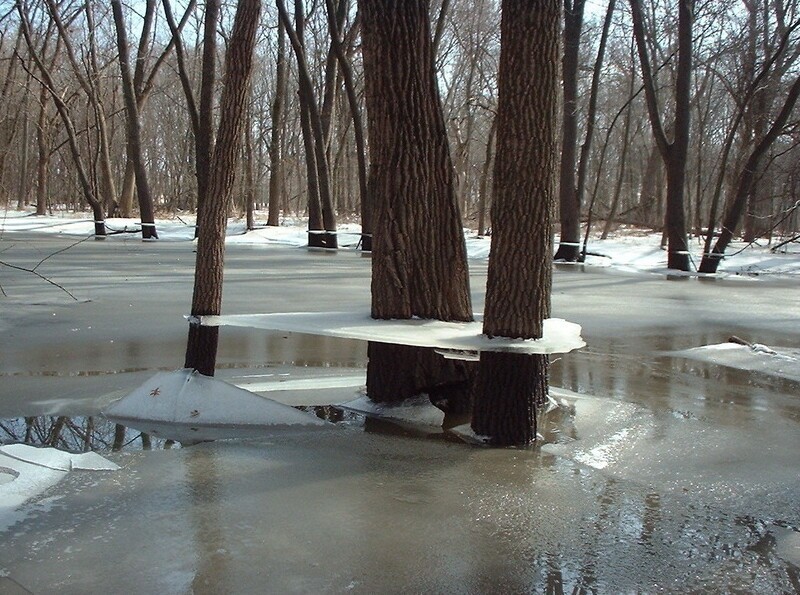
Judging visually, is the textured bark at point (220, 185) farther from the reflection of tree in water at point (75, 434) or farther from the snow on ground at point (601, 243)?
the snow on ground at point (601, 243)

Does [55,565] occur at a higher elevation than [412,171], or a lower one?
lower

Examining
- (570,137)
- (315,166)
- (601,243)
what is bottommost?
(601,243)

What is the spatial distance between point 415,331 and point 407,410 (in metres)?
0.69

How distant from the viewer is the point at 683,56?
20125mm

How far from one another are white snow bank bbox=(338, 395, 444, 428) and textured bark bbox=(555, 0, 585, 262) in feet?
55.7

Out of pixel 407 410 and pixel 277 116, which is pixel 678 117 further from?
pixel 407 410

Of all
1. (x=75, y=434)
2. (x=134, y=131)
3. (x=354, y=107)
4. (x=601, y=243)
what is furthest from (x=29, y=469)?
(x=601, y=243)

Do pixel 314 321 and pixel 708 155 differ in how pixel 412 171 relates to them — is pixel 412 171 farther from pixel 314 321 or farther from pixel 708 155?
pixel 708 155

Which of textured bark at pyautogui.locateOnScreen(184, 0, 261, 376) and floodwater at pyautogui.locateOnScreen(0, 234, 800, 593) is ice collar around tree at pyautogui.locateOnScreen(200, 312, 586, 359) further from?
floodwater at pyautogui.locateOnScreen(0, 234, 800, 593)

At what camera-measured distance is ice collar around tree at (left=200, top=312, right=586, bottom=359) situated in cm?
499

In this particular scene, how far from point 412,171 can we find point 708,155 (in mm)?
45948

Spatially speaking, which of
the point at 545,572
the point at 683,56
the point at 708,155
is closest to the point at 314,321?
the point at 545,572

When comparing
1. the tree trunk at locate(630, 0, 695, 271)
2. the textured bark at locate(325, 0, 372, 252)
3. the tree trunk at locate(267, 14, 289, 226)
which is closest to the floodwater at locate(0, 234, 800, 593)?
the tree trunk at locate(630, 0, 695, 271)

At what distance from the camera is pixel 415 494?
424 centimetres
